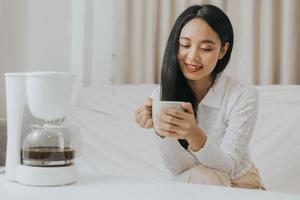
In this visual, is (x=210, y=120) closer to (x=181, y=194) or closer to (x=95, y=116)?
(x=181, y=194)

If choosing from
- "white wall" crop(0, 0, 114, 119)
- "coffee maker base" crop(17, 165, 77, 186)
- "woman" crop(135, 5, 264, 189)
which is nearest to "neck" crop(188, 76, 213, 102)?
"woman" crop(135, 5, 264, 189)

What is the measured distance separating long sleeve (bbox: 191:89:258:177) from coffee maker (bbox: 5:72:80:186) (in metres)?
0.39

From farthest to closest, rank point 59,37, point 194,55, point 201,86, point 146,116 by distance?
point 59,37 → point 201,86 → point 194,55 → point 146,116

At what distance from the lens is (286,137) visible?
1852 millimetres

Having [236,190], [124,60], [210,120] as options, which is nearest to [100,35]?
[124,60]

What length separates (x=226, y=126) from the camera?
4.24 feet

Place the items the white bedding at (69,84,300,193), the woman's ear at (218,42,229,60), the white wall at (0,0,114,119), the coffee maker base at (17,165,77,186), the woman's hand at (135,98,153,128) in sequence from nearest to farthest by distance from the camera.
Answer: the coffee maker base at (17,165,77,186)
the woman's hand at (135,98,153,128)
the woman's ear at (218,42,229,60)
the white bedding at (69,84,300,193)
the white wall at (0,0,114,119)

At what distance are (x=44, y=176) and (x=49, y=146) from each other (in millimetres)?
87

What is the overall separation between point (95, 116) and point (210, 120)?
37.6 inches

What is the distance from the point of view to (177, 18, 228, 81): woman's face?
1.21 metres

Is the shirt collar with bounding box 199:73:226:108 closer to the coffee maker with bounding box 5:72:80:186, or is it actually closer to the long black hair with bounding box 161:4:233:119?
the long black hair with bounding box 161:4:233:119

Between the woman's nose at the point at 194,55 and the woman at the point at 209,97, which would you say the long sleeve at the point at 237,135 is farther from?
the woman's nose at the point at 194,55

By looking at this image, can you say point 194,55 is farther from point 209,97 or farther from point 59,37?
point 59,37

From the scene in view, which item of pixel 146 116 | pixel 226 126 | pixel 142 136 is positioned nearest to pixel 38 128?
pixel 146 116
